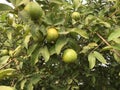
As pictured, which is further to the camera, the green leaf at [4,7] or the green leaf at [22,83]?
the green leaf at [22,83]

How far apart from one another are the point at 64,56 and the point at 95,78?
2.94ft

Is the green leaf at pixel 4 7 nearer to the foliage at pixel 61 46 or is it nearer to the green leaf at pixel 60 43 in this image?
the foliage at pixel 61 46

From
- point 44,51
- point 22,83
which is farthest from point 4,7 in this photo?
point 22,83

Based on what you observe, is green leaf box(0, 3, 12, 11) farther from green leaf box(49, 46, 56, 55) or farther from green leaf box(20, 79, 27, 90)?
green leaf box(20, 79, 27, 90)

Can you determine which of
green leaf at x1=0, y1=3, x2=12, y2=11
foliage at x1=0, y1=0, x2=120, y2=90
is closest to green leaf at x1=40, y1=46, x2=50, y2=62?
foliage at x1=0, y1=0, x2=120, y2=90

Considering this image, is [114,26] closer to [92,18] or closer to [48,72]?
[92,18]

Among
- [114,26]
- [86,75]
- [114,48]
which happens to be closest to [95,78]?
[86,75]

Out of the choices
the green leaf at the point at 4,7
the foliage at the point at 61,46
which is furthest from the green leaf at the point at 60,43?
the green leaf at the point at 4,7

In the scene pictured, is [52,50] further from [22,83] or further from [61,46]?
[22,83]

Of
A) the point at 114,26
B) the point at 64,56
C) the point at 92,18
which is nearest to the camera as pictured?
the point at 64,56

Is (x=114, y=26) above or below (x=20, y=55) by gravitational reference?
above

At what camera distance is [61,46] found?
67.4 inches

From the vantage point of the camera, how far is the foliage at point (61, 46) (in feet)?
5.73

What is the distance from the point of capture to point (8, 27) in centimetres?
237
